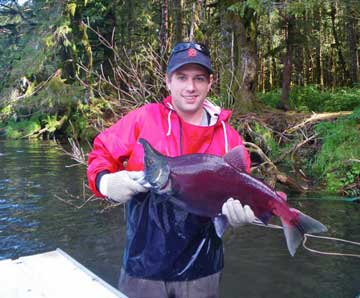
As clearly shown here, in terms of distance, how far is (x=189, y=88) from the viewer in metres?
2.72

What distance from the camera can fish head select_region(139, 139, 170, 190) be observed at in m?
2.39

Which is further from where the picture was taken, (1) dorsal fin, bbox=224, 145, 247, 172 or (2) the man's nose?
(2) the man's nose

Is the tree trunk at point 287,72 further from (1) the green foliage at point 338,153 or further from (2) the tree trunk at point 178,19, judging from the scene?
(1) the green foliage at point 338,153

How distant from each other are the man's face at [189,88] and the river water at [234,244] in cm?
353

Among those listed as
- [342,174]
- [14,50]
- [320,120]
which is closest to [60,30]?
[14,50]

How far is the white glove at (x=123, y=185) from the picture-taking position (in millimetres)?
2469

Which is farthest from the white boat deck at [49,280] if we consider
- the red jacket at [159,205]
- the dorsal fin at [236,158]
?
the dorsal fin at [236,158]

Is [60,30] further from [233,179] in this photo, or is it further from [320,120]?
[233,179]

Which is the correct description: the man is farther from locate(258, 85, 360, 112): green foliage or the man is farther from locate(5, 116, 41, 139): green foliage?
locate(5, 116, 41, 139): green foliage

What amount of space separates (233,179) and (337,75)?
102ft

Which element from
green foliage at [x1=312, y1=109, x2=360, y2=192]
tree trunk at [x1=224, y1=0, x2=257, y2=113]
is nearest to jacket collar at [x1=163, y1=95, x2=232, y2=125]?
green foliage at [x1=312, y1=109, x2=360, y2=192]

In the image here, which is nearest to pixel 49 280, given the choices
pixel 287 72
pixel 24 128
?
pixel 287 72

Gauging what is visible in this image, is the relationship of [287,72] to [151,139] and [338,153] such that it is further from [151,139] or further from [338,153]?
[151,139]

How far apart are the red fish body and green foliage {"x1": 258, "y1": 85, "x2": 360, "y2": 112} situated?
13.3 metres
